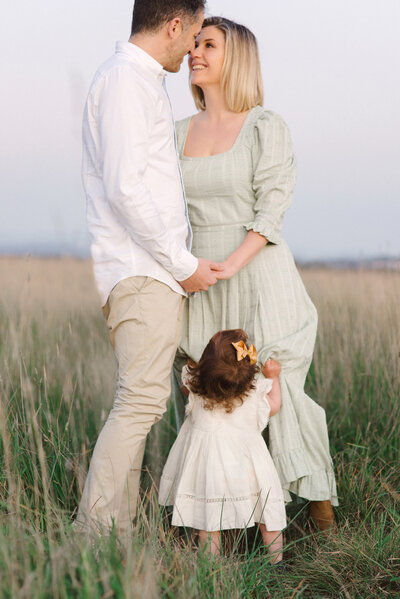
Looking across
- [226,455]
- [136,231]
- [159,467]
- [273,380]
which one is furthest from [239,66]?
[159,467]

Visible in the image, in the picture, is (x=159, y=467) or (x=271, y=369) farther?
(x=159, y=467)

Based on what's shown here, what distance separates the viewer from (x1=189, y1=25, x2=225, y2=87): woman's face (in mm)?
3059

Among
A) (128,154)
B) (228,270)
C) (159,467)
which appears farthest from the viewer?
(159,467)

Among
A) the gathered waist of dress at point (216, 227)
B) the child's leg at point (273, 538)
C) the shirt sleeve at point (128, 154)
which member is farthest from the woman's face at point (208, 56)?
the child's leg at point (273, 538)

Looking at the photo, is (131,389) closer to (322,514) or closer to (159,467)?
(159,467)

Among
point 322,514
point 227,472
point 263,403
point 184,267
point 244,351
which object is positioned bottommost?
point 322,514

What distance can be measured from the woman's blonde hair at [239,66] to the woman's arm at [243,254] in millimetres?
630

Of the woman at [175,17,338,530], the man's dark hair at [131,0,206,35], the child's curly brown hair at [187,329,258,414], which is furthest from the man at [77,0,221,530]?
the woman at [175,17,338,530]

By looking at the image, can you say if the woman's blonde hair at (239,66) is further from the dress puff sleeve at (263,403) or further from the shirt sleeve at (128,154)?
the dress puff sleeve at (263,403)

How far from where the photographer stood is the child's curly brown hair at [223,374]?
276 cm

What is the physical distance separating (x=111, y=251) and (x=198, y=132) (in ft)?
2.74

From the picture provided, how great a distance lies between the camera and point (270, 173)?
2.96 m

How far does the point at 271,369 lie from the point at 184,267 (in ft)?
2.14

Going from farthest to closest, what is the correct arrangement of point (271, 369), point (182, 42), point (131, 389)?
1. point (271, 369)
2. point (182, 42)
3. point (131, 389)
